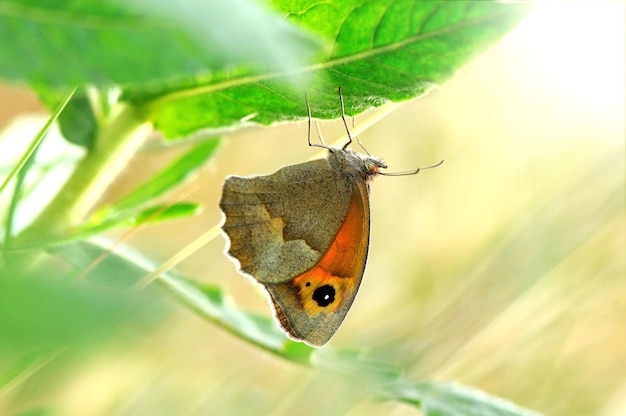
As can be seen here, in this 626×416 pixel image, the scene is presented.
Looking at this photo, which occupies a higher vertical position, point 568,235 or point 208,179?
point 208,179

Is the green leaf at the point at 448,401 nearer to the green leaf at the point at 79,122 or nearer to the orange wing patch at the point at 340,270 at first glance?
the orange wing patch at the point at 340,270

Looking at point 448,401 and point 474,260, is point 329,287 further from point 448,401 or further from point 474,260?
point 474,260

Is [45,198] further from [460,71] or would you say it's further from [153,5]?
[153,5]

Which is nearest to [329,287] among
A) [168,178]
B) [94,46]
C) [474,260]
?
[168,178]

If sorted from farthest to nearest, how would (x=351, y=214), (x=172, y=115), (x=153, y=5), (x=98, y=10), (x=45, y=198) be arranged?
(x=351, y=214) → (x=45, y=198) → (x=172, y=115) → (x=98, y=10) → (x=153, y=5)

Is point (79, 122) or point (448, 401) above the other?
point (79, 122)

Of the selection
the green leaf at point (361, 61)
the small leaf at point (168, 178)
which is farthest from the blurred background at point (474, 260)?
the green leaf at point (361, 61)

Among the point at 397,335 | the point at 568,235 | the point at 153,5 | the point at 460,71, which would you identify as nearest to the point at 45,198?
the point at 460,71
